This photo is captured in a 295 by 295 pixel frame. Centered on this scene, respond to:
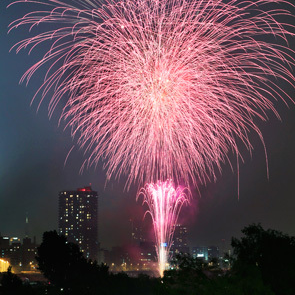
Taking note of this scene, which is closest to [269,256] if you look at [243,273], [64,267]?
[243,273]

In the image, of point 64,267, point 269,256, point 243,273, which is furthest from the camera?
point 64,267

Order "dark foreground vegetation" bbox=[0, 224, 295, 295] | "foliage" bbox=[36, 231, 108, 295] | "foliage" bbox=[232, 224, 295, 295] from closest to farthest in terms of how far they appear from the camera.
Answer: "dark foreground vegetation" bbox=[0, 224, 295, 295]
"foliage" bbox=[232, 224, 295, 295]
"foliage" bbox=[36, 231, 108, 295]

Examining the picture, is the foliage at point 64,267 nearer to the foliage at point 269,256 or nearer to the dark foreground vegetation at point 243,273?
the dark foreground vegetation at point 243,273

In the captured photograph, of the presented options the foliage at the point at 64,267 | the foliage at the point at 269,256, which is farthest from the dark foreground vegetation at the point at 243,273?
the foliage at the point at 64,267

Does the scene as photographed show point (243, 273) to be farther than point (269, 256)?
No

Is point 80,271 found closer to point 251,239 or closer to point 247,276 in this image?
point 251,239

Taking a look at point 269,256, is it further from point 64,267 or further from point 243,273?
point 64,267

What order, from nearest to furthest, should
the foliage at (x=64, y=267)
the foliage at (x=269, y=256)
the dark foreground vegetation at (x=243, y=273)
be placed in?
the dark foreground vegetation at (x=243, y=273) → the foliage at (x=269, y=256) → the foliage at (x=64, y=267)

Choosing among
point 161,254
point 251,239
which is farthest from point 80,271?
point 251,239

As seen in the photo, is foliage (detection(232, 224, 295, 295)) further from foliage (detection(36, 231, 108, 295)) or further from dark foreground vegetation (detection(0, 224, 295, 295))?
foliage (detection(36, 231, 108, 295))

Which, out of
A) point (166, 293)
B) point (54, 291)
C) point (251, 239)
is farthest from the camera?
point (54, 291)

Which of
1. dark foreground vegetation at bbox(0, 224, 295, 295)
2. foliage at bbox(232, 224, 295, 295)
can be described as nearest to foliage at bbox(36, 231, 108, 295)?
dark foreground vegetation at bbox(0, 224, 295, 295)
